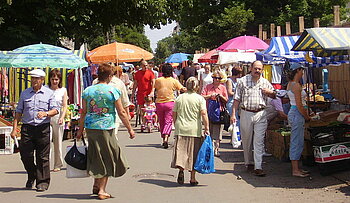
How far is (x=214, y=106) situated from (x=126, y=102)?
10.6 feet

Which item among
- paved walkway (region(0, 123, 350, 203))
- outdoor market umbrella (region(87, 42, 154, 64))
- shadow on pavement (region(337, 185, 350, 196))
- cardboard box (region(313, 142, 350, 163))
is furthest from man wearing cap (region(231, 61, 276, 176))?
outdoor market umbrella (region(87, 42, 154, 64))

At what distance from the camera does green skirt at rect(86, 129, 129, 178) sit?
291 inches

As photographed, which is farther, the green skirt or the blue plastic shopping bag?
the blue plastic shopping bag

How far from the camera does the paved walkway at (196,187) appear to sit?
7.68 metres

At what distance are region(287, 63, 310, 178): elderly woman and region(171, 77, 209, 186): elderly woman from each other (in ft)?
4.69

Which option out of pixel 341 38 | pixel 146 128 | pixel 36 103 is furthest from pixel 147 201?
pixel 146 128

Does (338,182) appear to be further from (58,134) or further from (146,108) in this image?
(146,108)

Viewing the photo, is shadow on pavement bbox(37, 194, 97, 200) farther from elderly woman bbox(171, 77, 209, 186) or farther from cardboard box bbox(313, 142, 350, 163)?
cardboard box bbox(313, 142, 350, 163)

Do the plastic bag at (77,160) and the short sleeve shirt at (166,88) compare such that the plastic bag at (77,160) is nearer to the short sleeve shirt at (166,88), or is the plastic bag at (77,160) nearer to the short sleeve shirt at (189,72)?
the short sleeve shirt at (166,88)

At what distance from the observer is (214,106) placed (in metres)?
11.1

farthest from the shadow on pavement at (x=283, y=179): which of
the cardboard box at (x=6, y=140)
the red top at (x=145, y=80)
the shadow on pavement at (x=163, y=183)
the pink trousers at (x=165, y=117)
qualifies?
the red top at (x=145, y=80)

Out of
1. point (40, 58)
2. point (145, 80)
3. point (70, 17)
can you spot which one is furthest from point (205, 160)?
point (70, 17)

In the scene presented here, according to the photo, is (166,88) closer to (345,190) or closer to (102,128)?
(102,128)

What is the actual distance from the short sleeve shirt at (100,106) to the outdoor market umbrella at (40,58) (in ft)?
16.3
